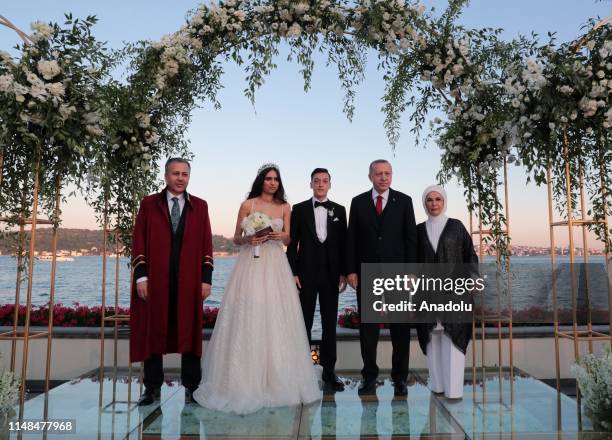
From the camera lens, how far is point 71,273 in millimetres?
53562

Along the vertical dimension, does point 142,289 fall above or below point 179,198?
below

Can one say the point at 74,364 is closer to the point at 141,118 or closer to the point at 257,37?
the point at 141,118

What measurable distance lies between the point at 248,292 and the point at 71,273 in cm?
5556

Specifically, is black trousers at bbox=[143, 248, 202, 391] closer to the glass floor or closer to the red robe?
the red robe

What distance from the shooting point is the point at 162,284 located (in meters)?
4.32

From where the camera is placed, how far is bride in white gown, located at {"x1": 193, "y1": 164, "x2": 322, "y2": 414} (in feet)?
13.6

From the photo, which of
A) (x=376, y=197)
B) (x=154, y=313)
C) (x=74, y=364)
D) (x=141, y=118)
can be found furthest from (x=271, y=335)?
(x=74, y=364)

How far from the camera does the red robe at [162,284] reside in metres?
4.28

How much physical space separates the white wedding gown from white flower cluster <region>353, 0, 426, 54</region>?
7.18 ft

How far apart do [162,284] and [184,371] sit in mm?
855

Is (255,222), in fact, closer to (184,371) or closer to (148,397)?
(184,371)

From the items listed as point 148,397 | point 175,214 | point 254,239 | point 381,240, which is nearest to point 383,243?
point 381,240

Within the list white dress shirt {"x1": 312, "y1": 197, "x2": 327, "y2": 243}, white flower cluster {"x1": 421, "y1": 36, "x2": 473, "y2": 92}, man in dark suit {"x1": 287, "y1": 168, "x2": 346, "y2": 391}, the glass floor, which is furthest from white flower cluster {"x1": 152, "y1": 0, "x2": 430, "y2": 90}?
the glass floor

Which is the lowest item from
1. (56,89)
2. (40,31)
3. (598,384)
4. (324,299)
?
(598,384)
